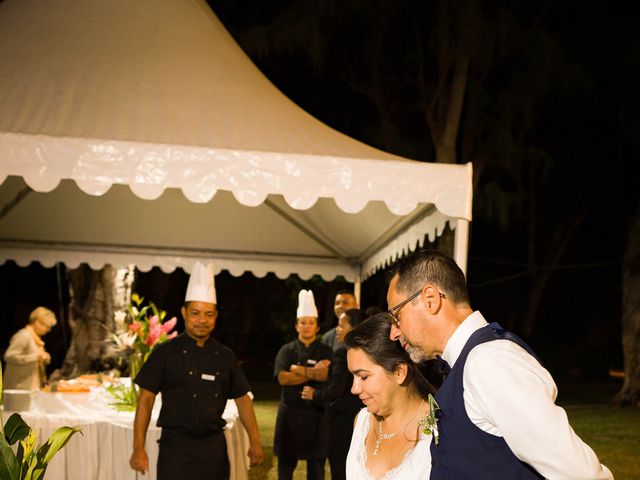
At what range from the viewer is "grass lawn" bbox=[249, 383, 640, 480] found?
883 centimetres

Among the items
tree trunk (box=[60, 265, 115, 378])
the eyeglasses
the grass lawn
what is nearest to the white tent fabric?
the eyeglasses

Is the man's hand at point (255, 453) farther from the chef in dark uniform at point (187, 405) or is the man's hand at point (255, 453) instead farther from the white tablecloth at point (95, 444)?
the white tablecloth at point (95, 444)

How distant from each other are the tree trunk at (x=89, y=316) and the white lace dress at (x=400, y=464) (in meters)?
8.69

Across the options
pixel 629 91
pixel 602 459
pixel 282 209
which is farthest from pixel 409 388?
pixel 629 91

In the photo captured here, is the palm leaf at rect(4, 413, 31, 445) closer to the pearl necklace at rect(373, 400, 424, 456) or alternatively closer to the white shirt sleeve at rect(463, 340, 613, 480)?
the pearl necklace at rect(373, 400, 424, 456)

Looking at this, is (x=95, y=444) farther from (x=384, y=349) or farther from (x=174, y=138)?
(x=384, y=349)

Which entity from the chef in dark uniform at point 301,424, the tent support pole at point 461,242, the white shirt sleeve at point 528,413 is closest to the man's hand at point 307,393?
the chef in dark uniform at point 301,424

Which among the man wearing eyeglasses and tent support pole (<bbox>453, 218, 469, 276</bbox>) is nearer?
the man wearing eyeglasses

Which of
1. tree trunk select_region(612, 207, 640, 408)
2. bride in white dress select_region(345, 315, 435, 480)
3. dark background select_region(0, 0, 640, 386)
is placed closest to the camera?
bride in white dress select_region(345, 315, 435, 480)

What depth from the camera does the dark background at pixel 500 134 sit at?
14016mm

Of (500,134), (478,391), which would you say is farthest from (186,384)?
(500,134)

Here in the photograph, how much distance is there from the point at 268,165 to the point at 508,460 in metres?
2.78

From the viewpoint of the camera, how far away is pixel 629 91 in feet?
57.7

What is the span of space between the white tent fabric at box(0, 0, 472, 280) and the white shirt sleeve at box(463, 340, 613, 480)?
8.49 feet
